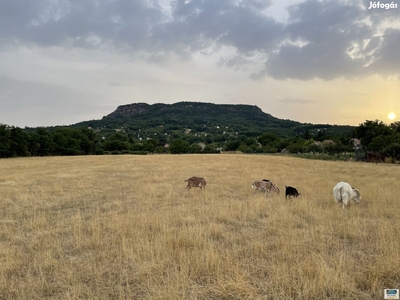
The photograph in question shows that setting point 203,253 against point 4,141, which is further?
point 4,141

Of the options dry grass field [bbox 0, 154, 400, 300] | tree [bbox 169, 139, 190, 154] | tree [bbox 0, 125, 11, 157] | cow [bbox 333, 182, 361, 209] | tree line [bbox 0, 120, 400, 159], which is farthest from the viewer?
tree [bbox 169, 139, 190, 154]

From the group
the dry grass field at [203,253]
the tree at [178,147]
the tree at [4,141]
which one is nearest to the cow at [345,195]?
the dry grass field at [203,253]

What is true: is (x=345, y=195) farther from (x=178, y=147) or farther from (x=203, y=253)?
(x=178, y=147)

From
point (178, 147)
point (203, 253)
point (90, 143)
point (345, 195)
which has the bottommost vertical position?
point (203, 253)

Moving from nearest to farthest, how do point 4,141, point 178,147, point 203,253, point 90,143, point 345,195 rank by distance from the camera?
point 203,253, point 345,195, point 4,141, point 90,143, point 178,147

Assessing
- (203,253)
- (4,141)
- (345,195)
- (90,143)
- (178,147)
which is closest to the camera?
(203,253)

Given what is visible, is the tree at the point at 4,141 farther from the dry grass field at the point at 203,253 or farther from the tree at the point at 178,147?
the tree at the point at 178,147

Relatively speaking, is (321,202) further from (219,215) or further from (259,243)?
(259,243)

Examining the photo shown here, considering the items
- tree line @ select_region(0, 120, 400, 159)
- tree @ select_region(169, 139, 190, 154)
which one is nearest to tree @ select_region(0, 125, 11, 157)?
tree line @ select_region(0, 120, 400, 159)

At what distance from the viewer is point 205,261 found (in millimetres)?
5289

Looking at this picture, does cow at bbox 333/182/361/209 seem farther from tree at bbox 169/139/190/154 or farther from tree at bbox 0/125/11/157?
tree at bbox 169/139/190/154

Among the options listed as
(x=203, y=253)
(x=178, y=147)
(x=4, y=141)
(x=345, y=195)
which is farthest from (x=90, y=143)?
(x=203, y=253)

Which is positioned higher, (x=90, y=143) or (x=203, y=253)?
(x=90, y=143)

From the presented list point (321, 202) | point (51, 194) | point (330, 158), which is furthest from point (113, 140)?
point (321, 202)
